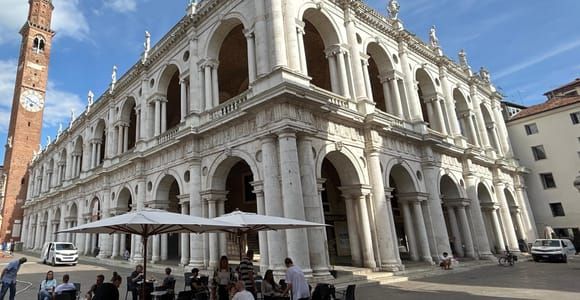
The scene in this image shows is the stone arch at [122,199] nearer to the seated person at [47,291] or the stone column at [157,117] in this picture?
the stone column at [157,117]

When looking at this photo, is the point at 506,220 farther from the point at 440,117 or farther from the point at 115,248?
the point at 115,248

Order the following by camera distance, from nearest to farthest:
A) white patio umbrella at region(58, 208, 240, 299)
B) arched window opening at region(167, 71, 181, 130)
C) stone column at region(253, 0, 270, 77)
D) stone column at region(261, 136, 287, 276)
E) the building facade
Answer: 1. white patio umbrella at region(58, 208, 240, 299)
2. stone column at region(261, 136, 287, 276)
3. stone column at region(253, 0, 270, 77)
4. arched window opening at region(167, 71, 181, 130)
5. the building facade

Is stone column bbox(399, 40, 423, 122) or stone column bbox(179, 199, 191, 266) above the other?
stone column bbox(399, 40, 423, 122)

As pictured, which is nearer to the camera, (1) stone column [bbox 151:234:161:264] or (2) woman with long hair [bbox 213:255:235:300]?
(2) woman with long hair [bbox 213:255:235:300]

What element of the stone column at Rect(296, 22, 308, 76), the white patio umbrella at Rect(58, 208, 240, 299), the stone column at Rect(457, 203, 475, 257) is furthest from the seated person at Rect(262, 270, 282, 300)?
the stone column at Rect(457, 203, 475, 257)

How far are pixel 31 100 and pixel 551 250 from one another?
61.9 m

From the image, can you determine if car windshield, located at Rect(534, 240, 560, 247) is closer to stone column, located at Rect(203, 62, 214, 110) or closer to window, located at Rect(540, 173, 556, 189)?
window, located at Rect(540, 173, 556, 189)

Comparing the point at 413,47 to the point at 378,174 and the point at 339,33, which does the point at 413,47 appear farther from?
the point at 378,174

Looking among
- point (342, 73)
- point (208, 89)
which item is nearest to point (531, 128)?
point (342, 73)

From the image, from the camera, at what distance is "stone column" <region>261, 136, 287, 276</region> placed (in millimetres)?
11945

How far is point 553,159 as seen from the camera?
1208 inches

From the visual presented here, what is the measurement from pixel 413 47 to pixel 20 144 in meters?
53.1

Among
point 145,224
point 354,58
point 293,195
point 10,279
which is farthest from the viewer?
point 354,58

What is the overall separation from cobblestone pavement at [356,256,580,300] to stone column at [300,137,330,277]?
1673 mm
